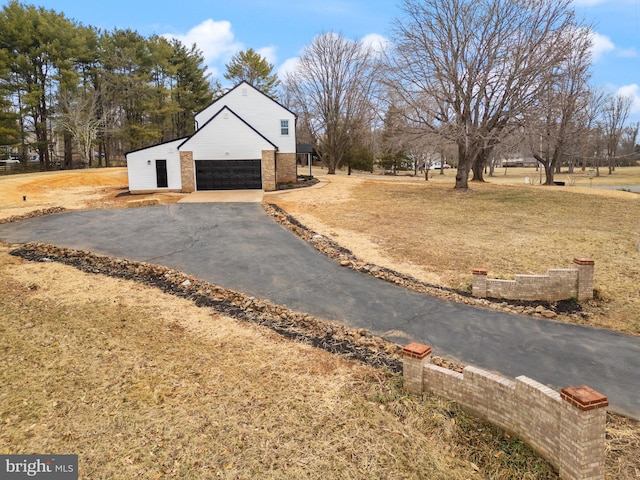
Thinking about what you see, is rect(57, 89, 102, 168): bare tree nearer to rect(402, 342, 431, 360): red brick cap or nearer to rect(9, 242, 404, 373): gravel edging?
rect(9, 242, 404, 373): gravel edging

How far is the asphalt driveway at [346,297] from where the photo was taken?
21.0ft

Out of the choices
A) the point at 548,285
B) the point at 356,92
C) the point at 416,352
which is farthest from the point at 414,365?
the point at 356,92

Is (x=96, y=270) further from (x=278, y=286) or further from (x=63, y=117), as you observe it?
(x=63, y=117)

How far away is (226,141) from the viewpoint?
2655 cm

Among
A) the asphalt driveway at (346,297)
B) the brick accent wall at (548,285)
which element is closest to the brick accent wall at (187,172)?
the asphalt driveway at (346,297)

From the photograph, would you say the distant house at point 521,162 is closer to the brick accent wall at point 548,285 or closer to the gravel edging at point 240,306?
the brick accent wall at point 548,285

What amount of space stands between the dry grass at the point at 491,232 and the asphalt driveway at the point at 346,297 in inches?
62.3

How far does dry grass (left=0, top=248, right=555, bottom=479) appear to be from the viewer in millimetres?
4250

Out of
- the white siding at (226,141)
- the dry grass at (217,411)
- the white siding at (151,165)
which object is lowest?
the dry grass at (217,411)

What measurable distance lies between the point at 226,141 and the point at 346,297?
20.3m

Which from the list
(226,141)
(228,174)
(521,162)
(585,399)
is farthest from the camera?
(521,162)

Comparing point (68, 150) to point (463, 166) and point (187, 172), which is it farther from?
point (463, 166)

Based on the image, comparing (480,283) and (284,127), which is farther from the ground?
(284,127)

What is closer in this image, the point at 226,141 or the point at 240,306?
the point at 240,306
